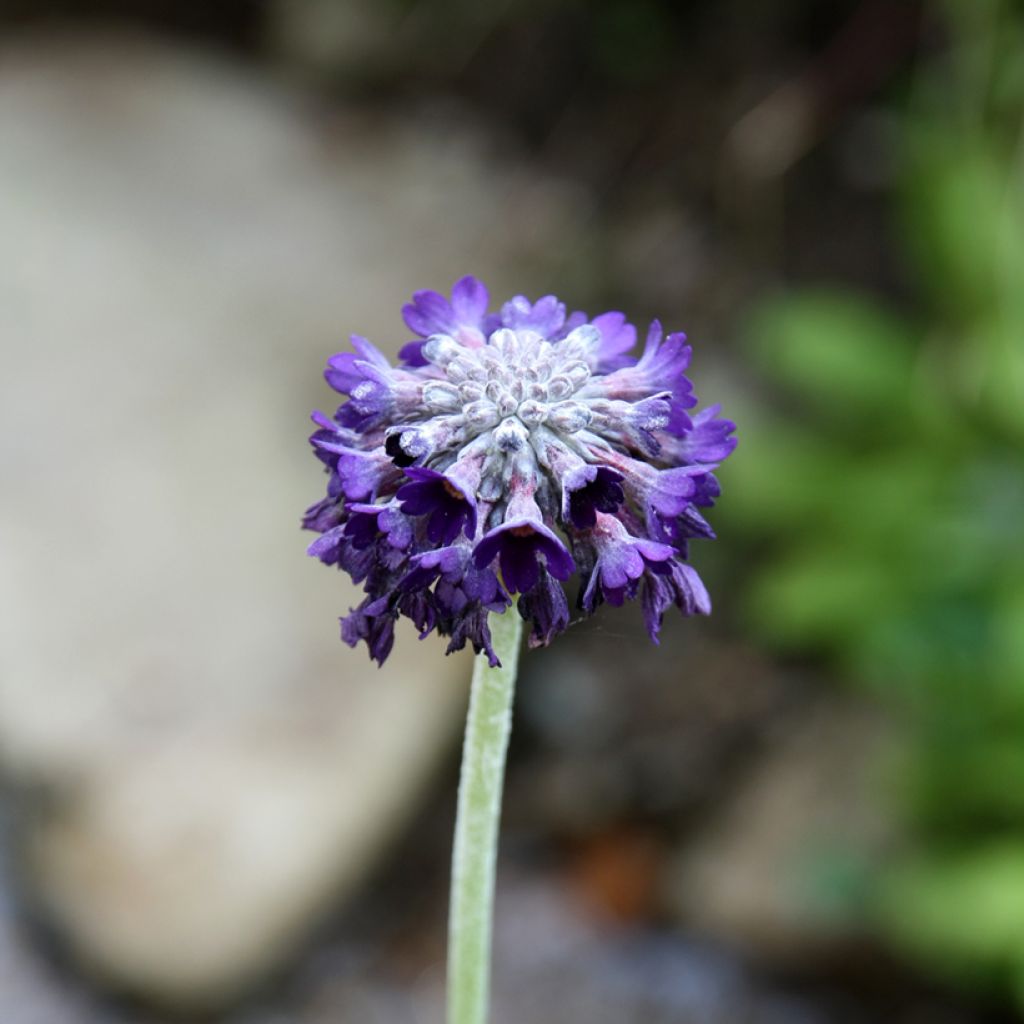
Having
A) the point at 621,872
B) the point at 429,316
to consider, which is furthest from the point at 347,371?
the point at 621,872

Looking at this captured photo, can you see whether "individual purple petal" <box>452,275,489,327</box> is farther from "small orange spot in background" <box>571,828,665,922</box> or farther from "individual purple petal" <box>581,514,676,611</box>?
"small orange spot in background" <box>571,828,665,922</box>

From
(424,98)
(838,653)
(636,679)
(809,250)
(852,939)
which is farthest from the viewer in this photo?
(424,98)

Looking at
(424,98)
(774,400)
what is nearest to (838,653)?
(774,400)

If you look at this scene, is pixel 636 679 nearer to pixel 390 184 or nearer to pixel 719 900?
pixel 719 900

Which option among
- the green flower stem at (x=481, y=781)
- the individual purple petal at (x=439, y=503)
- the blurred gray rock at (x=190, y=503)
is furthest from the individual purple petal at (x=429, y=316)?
the blurred gray rock at (x=190, y=503)

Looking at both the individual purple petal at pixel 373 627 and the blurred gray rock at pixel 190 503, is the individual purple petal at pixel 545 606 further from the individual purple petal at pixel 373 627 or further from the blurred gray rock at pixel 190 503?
the blurred gray rock at pixel 190 503

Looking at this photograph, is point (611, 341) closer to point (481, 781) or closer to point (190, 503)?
point (481, 781)
